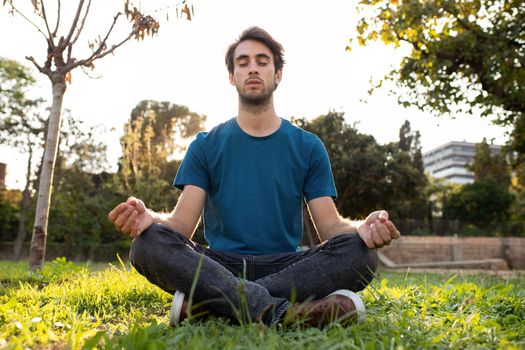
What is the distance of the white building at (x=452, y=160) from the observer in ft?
325

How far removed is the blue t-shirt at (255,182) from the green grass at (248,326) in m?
0.60

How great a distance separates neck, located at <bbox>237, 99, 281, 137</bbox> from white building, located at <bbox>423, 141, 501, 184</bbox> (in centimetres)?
10067

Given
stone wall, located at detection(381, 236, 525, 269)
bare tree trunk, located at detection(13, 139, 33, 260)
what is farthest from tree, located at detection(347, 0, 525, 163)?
bare tree trunk, located at detection(13, 139, 33, 260)

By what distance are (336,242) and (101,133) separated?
19590 millimetres

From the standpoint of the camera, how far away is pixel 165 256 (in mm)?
2244

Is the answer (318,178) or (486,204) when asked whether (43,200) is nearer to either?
(318,178)

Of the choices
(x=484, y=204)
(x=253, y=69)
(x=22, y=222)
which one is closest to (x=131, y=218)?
(x=253, y=69)

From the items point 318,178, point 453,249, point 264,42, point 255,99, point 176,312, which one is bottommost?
point 453,249

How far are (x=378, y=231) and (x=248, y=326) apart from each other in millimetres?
744

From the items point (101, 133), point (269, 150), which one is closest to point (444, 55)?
point (269, 150)

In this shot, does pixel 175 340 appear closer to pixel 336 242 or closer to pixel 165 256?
pixel 165 256

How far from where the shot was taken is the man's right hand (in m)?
2.15

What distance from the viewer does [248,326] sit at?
6.01 ft

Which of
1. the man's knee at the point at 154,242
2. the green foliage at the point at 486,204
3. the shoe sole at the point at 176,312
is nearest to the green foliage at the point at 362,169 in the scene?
the green foliage at the point at 486,204
